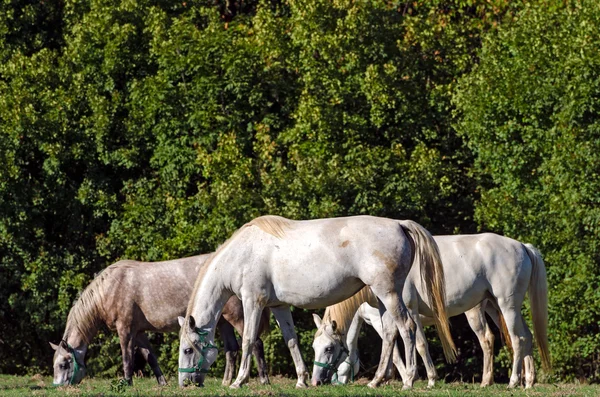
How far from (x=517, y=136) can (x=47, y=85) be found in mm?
10216

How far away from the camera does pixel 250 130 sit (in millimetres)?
23375

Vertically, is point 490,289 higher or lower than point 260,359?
higher

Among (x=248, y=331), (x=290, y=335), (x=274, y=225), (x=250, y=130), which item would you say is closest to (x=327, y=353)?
(x=290, y=335)

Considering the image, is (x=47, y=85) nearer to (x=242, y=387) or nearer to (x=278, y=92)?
(x=278, y=92)

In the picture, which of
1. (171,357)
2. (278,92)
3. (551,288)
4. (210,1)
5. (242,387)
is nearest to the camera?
(242,387)

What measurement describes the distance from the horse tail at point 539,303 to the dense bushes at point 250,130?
4.96m

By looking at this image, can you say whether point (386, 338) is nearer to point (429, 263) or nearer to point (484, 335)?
point (429, 263)

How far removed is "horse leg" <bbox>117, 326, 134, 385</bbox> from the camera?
15062mm

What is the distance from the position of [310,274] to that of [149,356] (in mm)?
4313

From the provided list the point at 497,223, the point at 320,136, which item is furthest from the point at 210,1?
the point at 497,223

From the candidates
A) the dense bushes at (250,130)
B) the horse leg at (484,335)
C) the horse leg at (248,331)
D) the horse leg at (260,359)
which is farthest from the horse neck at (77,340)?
the dense bushes at (250,130)

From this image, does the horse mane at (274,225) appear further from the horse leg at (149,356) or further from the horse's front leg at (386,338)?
the horse leg at (149,356)

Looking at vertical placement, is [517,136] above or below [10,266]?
→ above

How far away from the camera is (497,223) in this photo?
20797mm
